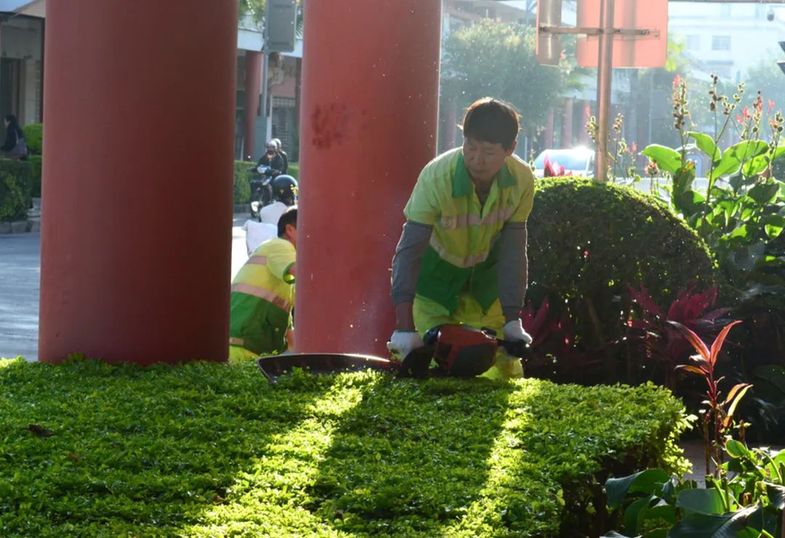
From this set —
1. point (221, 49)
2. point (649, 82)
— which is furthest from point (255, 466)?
point (649, 82)

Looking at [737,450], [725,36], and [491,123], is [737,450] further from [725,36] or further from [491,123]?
[725,36]

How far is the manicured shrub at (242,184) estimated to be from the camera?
32375 mm

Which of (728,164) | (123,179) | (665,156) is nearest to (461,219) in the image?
(123,179)

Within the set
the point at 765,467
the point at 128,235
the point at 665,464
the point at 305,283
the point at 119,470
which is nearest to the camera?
the point at 119,470

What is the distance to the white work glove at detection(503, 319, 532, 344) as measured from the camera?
5.57 m

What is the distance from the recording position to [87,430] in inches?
162

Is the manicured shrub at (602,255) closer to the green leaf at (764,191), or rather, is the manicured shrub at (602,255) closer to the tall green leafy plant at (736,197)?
the tall green leafy plant at (736,197)

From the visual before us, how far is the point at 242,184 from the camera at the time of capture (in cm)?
3269

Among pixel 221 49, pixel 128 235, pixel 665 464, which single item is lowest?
pixel 665 464

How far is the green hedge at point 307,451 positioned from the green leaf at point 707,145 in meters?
3.79

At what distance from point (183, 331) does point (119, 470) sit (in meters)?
2.13

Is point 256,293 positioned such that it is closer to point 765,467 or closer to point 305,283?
point 305,283

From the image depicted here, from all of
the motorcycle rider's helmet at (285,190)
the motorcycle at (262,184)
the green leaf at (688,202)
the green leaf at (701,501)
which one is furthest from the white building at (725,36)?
the green leaf at (701,501)

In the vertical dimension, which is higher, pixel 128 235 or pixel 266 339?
pixel 128 235
